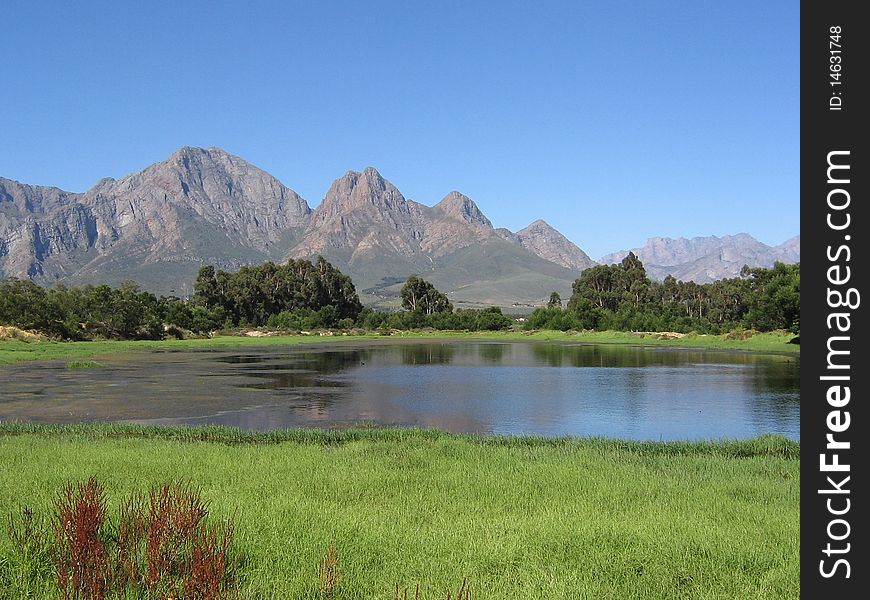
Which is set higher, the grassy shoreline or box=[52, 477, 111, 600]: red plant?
box=[52, 477, 111, 600]: red plant

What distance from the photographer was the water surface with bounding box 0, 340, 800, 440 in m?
26.0

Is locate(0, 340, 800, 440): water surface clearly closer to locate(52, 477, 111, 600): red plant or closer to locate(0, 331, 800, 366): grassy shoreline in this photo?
locate(0, 331, 800, 366): grassy shoreline

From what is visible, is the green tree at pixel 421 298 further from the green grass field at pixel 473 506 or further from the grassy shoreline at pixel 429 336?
the green grass field at pixel 473 506

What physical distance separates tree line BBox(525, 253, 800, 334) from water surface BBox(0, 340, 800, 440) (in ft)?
124

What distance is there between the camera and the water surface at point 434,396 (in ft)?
85.4

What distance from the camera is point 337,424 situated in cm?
2498

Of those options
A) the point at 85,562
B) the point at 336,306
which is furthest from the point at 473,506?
the point at 336,306

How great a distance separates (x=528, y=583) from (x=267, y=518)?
164 inches
